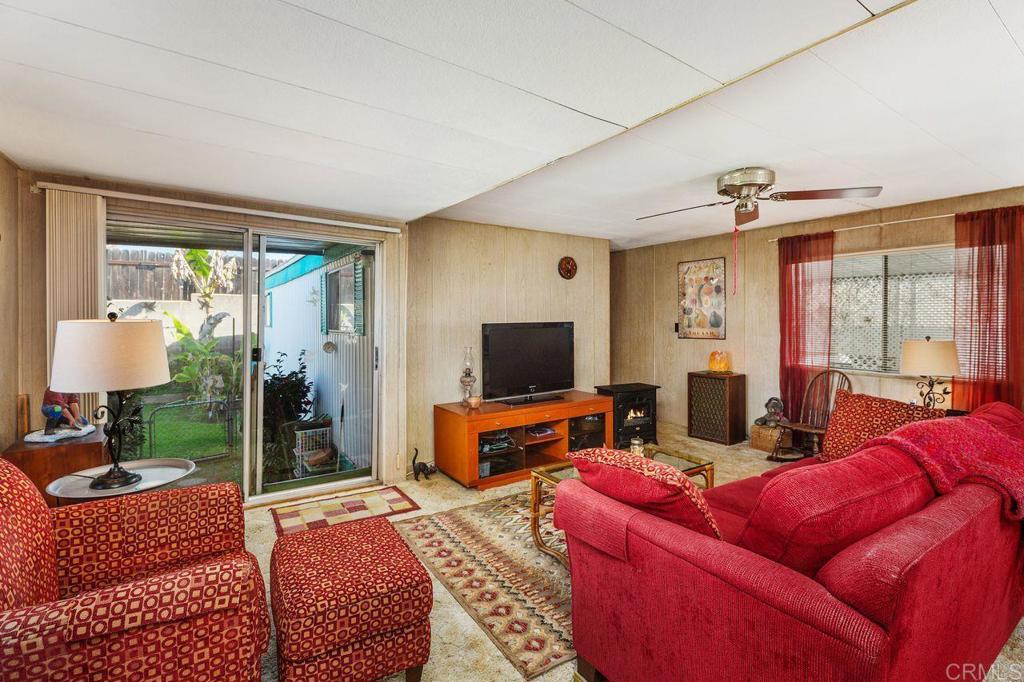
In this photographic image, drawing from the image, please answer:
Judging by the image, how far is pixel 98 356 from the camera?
6.36 ft

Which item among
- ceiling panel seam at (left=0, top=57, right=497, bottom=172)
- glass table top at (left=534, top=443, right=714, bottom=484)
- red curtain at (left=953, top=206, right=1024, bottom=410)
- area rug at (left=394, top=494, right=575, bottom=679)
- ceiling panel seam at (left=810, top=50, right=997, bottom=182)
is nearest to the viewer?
ceiling panel seam at (left=0, top=57, right=497, bottom=172)

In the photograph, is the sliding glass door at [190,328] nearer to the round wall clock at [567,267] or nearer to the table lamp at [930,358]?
the round wall clock at [567,267]

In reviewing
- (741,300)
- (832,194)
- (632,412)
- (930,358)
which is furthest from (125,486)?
(741,300)

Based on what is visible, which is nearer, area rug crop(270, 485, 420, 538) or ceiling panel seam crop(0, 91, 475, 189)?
ceiling panel seam crop(0, 91, 475, 189)

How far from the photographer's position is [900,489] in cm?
141

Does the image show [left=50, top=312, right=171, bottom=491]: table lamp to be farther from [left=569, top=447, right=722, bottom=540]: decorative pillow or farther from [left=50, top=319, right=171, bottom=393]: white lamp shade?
[left=569, top=447, right=722, bottom=540]: decorative pillow

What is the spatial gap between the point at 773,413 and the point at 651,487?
3.97 meters

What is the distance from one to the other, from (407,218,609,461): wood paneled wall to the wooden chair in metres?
1.87

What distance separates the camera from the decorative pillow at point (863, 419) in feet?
9.32

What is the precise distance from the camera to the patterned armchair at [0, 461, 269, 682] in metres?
1.02

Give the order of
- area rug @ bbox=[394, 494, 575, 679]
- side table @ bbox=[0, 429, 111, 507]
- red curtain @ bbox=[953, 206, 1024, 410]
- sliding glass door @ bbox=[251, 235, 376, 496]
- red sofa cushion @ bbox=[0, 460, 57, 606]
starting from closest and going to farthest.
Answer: red sofa cushion @ bbox=[0, 460, 57, 606] → area rug @ bbox=[394, 494, 575, 679] → side table @ bbox=[0, 429, 111, 507] → red curtain @ bbox=[953, 206, 1024, 410] → sliding glass door @ bbox=[251, 235, 376, 496]

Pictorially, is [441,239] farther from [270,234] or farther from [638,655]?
[638,655]

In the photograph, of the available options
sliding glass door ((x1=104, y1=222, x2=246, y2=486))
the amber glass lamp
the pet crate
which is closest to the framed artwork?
the amber glass lamp

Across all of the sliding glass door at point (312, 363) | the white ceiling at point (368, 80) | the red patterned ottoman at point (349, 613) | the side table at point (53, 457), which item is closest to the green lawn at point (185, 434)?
the sliding glass door at point (312, 363)
